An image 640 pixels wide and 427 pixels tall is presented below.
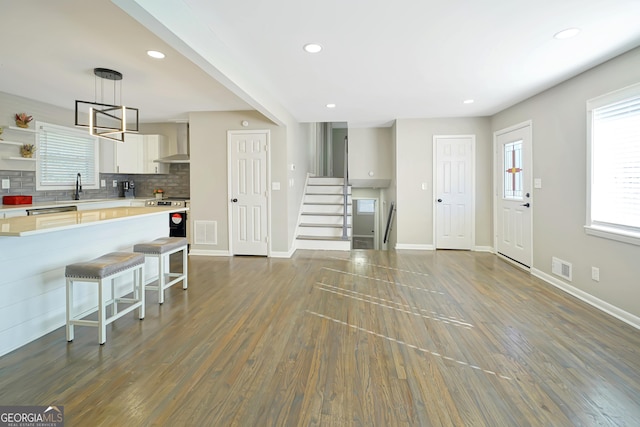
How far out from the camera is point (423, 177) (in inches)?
230

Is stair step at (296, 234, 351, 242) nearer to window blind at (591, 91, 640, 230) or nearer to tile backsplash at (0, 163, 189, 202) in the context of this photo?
tile backsplash at (0, 163, 189, 202)

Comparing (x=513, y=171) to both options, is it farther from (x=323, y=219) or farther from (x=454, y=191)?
(x=323, y=219)

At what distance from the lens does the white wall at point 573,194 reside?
9.42 feet

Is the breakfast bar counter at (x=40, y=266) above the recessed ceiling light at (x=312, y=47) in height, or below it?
below

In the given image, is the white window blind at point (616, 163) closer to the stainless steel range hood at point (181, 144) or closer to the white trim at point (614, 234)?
the white trim at point (614, 234)

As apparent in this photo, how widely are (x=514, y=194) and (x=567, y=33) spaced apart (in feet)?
9.08

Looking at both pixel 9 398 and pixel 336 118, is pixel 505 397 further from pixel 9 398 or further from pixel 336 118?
pixel 336 118

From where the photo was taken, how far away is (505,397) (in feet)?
5.88

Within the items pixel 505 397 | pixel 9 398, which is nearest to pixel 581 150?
pixel 505 397

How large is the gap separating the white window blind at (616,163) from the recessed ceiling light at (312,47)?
2727 mm

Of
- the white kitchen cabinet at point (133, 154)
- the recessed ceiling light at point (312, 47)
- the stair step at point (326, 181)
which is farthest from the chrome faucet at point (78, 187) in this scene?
the recessed ceiling light at point (312, 47)

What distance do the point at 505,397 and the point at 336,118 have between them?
5.05 m

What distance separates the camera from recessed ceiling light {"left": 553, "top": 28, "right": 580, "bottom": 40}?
2.55 metres

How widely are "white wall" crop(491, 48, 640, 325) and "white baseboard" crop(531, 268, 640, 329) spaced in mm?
13
